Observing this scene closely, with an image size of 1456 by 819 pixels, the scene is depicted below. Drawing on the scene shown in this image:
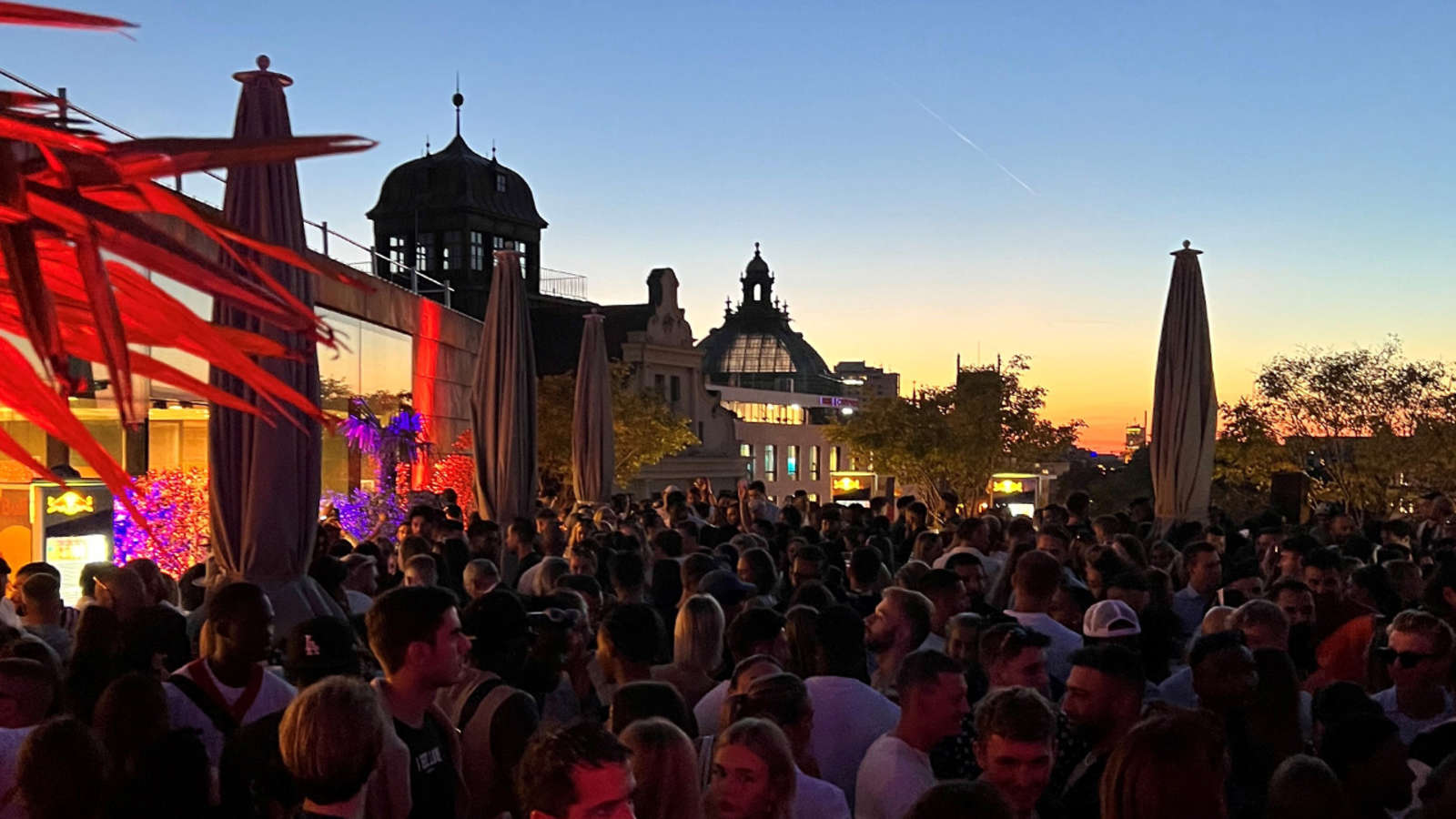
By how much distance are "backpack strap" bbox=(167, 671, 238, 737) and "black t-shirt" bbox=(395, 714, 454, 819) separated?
0.78m

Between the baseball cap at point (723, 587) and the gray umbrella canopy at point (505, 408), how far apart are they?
7.68 meters

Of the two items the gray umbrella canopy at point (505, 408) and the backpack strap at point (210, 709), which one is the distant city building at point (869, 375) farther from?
the backpack strap at point (210, 709)

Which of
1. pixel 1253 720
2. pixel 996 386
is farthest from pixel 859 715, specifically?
pixel 996 386

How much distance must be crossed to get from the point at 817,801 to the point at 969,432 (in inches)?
1642

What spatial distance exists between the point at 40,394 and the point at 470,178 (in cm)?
6735

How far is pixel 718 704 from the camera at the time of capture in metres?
5.56

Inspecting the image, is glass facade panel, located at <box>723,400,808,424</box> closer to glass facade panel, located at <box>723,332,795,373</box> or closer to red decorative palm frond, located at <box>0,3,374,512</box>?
glass facade panel, located at <box>723,332,795,373</box>

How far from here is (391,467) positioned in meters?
21.5

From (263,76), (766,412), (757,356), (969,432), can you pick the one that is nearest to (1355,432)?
(969,432)

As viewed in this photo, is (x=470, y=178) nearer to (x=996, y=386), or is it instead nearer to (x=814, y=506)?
(x=996, y=386)

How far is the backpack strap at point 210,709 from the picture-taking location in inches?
183

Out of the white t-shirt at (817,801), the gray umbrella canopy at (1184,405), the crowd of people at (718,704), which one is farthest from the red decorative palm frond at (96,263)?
the gray umbrella canopy at (1184,405)

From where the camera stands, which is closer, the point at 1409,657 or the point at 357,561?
the point at 1409,657

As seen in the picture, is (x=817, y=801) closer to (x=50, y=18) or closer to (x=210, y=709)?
(x=210, y=709)
